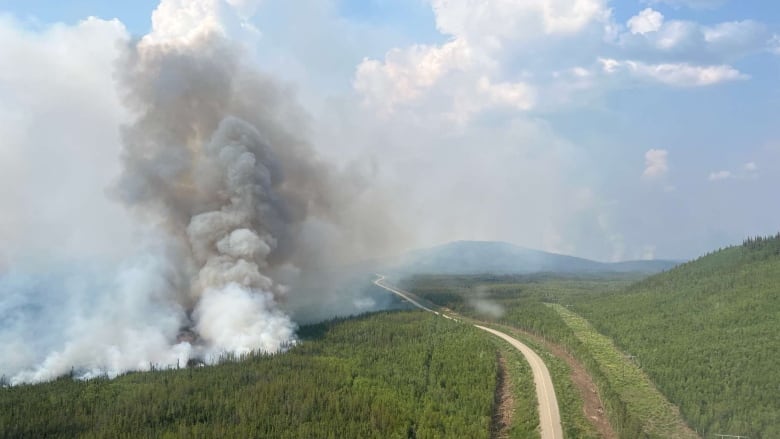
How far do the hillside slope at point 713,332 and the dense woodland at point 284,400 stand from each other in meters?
18.2

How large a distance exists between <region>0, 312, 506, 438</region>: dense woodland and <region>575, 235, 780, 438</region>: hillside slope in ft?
59.8

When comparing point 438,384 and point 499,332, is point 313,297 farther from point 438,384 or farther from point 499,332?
point 438,384

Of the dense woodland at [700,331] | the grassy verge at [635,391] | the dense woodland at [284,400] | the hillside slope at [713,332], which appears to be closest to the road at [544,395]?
the dense woodland at [284,400]

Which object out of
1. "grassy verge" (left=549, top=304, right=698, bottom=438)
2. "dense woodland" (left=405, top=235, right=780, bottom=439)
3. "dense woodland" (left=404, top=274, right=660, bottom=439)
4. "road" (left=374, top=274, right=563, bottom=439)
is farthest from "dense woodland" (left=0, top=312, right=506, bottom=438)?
"dense woodland" (left=405, top=235, right=780, bottom=439)

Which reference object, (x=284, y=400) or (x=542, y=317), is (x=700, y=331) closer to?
(x=542, y=317)

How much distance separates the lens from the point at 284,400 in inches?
2352

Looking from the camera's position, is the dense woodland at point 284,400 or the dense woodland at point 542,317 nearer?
the dense woodland at point 284,400

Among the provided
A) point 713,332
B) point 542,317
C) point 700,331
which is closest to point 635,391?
point 713,332

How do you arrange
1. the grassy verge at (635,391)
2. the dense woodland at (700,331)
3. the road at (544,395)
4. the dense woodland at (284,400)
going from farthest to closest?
the dense woodland at (700,331) < the grassy verge at (635,391) < the road at (544,395) < the dense woodland at (284,400)

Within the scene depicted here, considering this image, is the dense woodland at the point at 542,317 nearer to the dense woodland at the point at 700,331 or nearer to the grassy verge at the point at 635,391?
the dense woodland at the point at 700,331

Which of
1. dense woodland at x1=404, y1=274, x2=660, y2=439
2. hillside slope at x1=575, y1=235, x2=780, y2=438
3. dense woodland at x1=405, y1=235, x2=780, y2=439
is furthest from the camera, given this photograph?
dense woodland at x1=404, y1=274, x2=660, y2=439

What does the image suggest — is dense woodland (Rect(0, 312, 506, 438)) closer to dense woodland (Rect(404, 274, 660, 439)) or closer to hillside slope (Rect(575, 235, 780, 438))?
dense woodland (Rect(404, 274, 660, 439))

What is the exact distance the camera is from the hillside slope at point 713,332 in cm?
5769

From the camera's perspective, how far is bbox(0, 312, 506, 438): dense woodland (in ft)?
174
